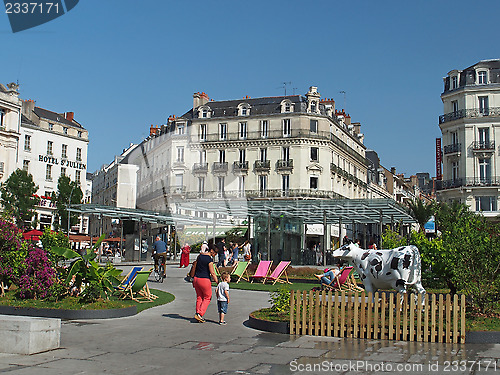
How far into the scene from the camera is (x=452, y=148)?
53.2m

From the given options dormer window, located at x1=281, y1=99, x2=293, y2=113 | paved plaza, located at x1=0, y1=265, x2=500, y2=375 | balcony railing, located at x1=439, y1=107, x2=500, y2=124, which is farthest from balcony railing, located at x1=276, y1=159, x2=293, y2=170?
paved plaza, located at x1=0, y1=265, x2=500, y2=375

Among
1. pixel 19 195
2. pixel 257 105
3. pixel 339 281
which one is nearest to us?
pixel 339 281

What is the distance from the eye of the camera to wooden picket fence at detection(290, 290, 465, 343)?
28.6 feet

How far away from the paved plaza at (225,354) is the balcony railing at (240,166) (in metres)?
48.4

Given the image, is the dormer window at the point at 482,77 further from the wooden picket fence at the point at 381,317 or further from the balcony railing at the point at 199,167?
the wooden picket fence at the point at 381,317

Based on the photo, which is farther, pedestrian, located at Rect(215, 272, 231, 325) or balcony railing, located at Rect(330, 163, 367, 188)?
balcony railing, located at Rect(330, 163, 367, 188)

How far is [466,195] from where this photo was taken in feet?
169

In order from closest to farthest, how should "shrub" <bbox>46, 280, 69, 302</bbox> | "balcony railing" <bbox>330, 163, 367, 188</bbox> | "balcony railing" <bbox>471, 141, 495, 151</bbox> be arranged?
"shrub" <bbox>46, 280, 69, 302</bbox>, "balcony railing" <bbox>471, 141, 495, 151</bbox>, "balcony railing" <bbox>330, 163, 367, 188</bbox>

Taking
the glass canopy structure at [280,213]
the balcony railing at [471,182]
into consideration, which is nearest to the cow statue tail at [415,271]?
the glass canopy structure at [280,213]

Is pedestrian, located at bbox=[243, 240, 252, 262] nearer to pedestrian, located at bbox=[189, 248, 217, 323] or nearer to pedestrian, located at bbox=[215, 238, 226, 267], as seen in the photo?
pedestrian, located at bbox=[215, 238, 226, 267]

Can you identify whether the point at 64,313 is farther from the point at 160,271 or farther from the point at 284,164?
the point at 284,164

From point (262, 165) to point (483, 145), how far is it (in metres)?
21.4

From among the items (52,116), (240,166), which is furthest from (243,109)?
(52,116)

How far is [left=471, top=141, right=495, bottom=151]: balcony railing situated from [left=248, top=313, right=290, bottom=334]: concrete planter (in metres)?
46.6
